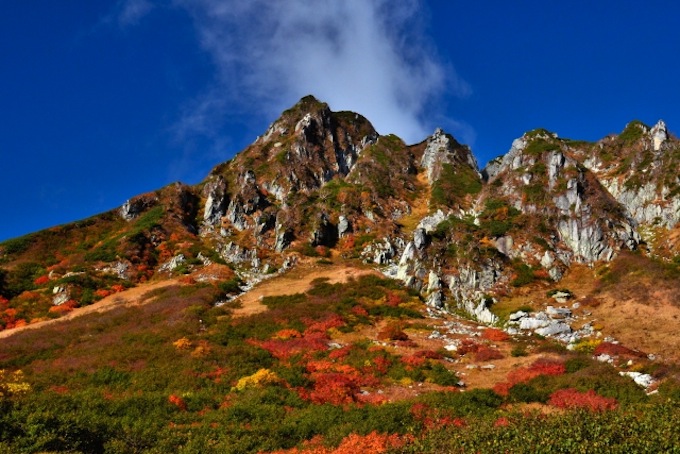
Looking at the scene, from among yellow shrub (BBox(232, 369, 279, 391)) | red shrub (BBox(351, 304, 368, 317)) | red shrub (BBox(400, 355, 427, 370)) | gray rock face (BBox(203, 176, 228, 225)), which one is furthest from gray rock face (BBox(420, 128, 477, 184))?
yellow shrub (BBox(232, 369, 279, 391))

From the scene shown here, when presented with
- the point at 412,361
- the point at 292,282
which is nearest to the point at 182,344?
the point at 412,361

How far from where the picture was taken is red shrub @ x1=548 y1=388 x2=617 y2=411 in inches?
730

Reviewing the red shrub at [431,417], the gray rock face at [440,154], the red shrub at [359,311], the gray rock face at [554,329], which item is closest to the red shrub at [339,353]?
the red shrub at [359,311]

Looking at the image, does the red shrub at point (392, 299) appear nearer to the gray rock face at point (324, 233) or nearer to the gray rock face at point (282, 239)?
the gray rock face at point (324, 233)

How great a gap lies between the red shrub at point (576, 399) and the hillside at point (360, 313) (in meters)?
0.14

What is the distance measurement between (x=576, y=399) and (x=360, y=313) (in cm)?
2361

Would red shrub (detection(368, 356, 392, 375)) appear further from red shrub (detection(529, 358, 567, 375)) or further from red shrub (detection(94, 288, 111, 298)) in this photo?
red shrub (detection(94, 288, 111, 298))

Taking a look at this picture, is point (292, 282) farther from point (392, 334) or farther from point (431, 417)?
point (431, 417)

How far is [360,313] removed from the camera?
136ft

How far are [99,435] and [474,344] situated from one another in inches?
1042

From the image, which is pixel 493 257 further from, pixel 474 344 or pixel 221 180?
pixel 221 180

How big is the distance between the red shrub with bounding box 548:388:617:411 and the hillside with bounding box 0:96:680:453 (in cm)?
14

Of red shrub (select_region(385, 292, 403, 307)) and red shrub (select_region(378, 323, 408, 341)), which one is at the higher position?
red shrub (select_region(385, 292, 403, 307))

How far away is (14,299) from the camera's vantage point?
177 ft
